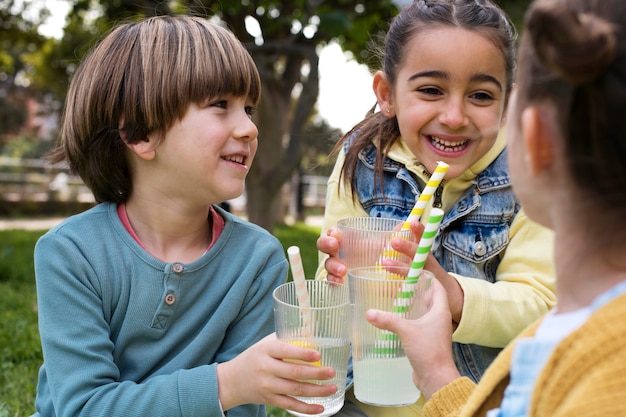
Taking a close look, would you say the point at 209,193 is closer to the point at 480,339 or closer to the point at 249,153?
the point at 249,153

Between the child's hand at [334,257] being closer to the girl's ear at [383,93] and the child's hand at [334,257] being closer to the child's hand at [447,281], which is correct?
the child's hand at [447,281]

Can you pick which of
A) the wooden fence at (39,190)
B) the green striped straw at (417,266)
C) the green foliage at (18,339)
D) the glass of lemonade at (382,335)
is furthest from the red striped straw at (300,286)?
the wooden fence at (39,190)

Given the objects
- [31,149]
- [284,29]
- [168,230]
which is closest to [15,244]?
[284,29]

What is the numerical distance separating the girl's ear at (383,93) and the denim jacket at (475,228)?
0.70ft

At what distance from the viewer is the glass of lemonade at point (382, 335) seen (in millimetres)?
1691

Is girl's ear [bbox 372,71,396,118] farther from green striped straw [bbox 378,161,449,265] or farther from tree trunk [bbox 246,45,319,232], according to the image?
tree trunk [bbox 246,45,319,232]

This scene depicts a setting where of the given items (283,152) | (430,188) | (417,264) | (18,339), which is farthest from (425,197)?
(283,152)

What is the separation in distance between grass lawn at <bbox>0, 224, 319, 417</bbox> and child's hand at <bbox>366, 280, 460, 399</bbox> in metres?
1.57

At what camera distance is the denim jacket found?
7.32ft

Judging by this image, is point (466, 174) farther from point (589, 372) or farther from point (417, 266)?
point (589, 372)

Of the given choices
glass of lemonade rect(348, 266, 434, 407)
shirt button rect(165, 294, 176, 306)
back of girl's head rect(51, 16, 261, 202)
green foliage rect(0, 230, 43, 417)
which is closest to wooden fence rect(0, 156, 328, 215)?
green foliage rect(0, 230, 43, 417)

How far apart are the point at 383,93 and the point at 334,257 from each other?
2.25 ft

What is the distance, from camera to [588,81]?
105 cm

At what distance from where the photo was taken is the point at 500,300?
208cm
